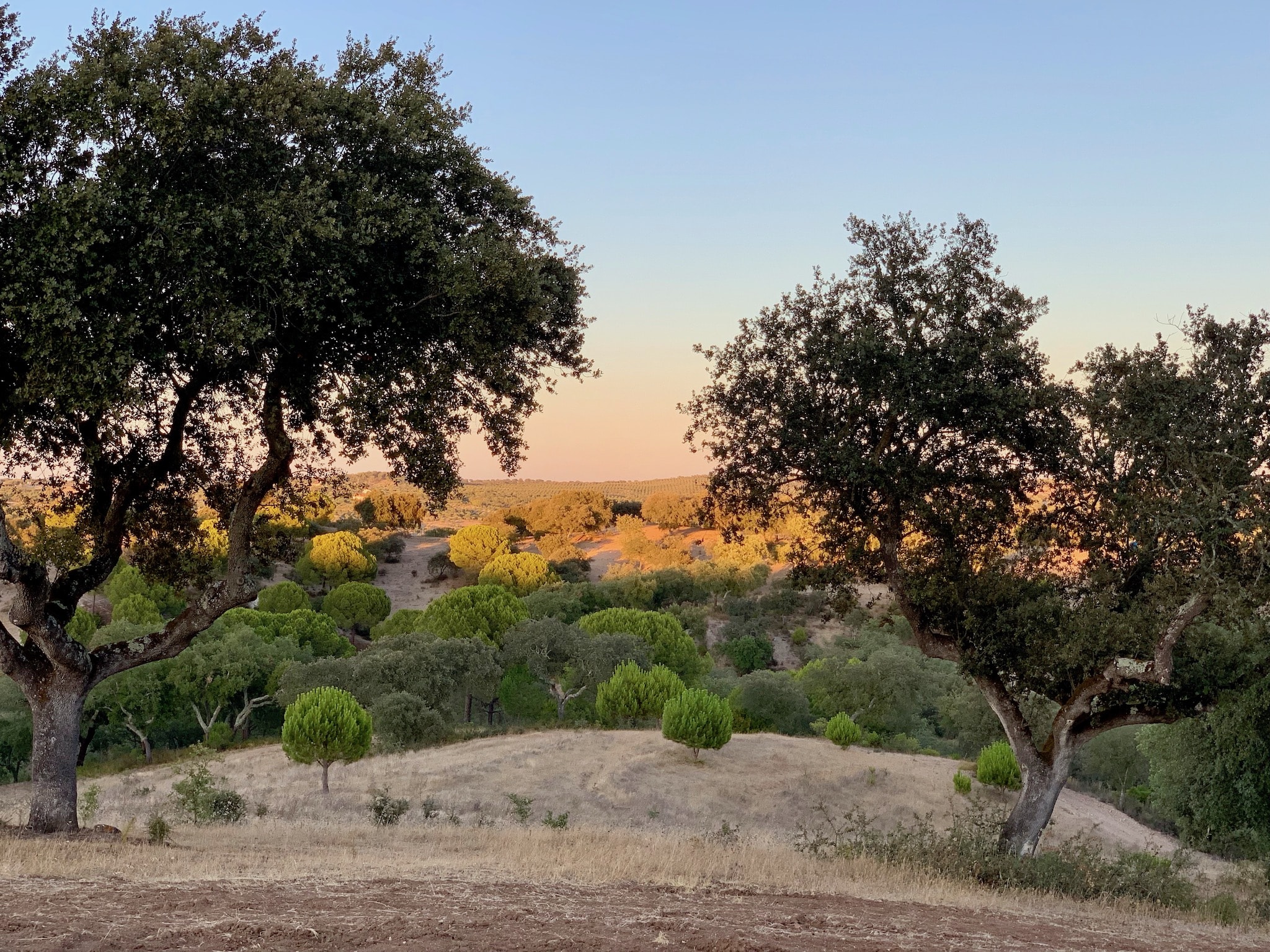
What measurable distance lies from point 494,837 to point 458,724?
35204 millimetres

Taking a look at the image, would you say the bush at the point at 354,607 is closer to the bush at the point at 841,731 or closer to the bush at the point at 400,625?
the bush at the point at 400,625

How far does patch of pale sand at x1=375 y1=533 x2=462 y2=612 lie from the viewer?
337 ft

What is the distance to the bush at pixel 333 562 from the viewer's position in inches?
3757

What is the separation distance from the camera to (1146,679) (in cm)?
1661

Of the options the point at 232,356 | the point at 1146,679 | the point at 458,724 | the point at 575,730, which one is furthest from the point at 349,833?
the point at 458,724

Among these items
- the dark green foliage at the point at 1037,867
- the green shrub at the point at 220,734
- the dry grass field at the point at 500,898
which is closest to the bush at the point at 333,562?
the green shrub at the point at 220,734

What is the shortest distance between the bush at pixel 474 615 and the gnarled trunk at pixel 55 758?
4691 cm

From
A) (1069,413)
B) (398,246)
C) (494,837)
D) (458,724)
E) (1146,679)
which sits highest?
(398,246)

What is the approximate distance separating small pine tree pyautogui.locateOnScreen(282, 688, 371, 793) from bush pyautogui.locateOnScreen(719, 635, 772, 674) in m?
45.6

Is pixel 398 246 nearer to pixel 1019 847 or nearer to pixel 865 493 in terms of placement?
pixel 865 493

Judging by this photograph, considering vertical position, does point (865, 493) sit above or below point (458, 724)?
above

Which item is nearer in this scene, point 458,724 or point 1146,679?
point 1146,679

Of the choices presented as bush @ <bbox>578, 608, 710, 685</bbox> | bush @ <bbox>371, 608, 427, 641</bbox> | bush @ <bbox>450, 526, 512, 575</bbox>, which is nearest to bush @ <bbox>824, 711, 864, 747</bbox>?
bush @ <bbox>578, 608, 710, 685</bbox>

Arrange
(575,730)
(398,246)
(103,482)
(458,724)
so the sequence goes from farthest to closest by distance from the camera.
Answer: (458,724) → (575,730) → (103,482) → (398,246)
